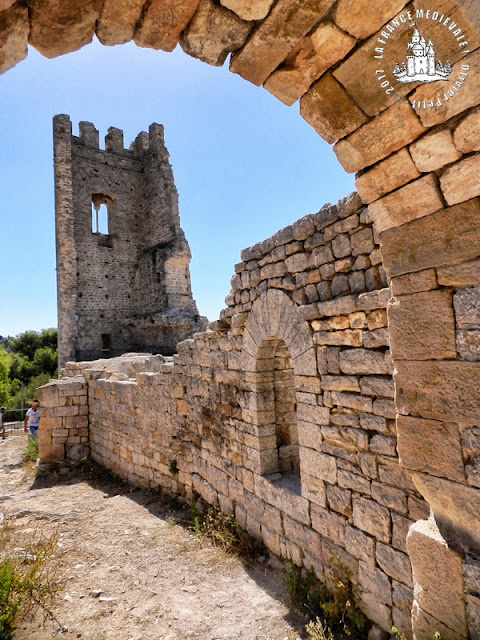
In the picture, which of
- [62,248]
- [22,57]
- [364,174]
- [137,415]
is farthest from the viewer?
[62,248]

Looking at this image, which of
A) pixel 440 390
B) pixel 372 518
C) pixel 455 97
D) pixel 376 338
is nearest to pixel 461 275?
pixel 440 390

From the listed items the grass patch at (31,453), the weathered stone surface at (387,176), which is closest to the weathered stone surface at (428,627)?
the weathered stone surface at (387,176)

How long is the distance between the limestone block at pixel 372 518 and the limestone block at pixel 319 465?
0.94ft

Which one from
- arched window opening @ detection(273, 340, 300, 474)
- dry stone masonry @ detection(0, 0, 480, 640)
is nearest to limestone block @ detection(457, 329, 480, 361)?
dry stone masonry @ detection(0, 0, 480, 640)

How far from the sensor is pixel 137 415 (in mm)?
6895

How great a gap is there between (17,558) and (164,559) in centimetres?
161

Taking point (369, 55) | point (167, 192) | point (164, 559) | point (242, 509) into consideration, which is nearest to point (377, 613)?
point (242, 509)

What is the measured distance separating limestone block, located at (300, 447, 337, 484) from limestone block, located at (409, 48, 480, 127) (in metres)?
2.67

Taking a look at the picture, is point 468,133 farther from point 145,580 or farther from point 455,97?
point 145,580

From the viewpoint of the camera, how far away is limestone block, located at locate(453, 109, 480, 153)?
4.66 ft

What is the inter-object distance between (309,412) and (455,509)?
72.2 inches

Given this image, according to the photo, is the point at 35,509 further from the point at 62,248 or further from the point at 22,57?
the point at 62,248

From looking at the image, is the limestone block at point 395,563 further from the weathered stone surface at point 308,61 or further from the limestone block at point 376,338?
the weathered stone surface at point 308,61

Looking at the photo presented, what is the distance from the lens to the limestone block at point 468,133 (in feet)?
4.66
